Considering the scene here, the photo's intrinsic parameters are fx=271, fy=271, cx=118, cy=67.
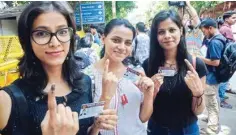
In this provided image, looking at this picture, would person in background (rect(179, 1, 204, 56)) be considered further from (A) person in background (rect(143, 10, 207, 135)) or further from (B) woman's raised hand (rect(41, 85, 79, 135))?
(B) woman's raised hand (rect(41, 85, 79, 135))

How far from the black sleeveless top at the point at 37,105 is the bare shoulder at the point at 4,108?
0.04 feet

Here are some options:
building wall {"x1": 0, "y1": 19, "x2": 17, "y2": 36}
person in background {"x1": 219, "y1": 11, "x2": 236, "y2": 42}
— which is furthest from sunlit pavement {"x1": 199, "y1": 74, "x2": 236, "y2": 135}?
building wall {"x1": 0, "y1": 19, "x2": 17, "y2": 36}

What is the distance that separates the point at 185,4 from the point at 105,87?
263cm

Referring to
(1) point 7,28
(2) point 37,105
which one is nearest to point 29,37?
(2) point 37,105

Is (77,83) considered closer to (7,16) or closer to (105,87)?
(105,87)

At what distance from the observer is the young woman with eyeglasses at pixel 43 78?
1.15 metres

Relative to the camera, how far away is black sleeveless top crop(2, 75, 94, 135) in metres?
1.14

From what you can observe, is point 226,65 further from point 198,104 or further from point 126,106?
point 126,106

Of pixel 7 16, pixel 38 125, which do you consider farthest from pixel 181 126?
pixel 7 16

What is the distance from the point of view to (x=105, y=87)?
1678mm

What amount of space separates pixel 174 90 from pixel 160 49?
0.39m

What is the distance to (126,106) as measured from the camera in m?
1.87

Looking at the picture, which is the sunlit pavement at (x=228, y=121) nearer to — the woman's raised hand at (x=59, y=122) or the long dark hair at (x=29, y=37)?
the long dark hair at (x=29, y=37)

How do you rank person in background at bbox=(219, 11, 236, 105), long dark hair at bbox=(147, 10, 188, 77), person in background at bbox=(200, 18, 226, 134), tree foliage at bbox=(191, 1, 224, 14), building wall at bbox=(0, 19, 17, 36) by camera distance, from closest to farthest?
long dark hair at bbox=(147, 10, 188, 77) → person in background at bbox=(200, 18, 226, 134) → person in background at bbox=(219, 11, 236, 105) → building wall at bbox=(0, 19, 17, 36) → tree foliage at bbox=(191, 1, 224, 14)
